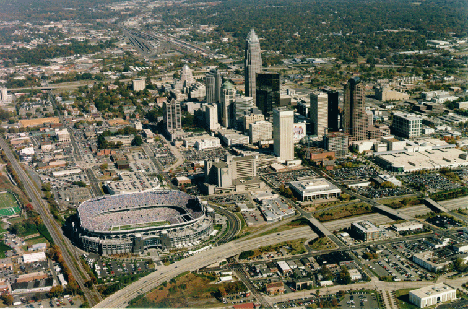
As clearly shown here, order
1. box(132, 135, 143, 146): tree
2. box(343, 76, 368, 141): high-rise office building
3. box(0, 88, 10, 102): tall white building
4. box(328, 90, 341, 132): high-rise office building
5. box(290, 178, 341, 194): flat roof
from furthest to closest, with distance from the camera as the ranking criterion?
box(0, 88, 10, 102): tall white building
box(132, 135, 143, 146): tree
box(328, 90, 341, 132): high-rise office building
box(343, 76, 368, 141): high-rise office building
box(290, 178, 341, 194): flat roof

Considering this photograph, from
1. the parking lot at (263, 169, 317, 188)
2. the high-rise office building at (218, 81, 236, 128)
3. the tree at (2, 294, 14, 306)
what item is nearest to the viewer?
the tree at (2, 294, 14, 306)

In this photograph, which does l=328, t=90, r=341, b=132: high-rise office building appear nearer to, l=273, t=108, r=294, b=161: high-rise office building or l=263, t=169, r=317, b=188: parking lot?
l=273, t=108, r=294, b=161: high-rise office building

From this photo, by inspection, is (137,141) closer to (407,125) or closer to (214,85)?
(214,85)

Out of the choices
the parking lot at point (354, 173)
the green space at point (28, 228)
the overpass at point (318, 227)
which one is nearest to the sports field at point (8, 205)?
the green space at point (28, 228)

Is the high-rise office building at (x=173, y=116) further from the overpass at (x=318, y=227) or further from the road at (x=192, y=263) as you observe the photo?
the road at (x=192, y=263)

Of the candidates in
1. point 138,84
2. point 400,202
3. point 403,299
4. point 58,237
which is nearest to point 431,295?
point 403,299

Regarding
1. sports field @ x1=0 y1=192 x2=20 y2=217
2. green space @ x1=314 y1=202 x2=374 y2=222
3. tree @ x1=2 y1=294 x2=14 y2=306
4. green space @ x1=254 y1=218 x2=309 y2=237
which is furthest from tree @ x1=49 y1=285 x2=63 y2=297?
green space @ x1=314 y1=202 x2=374 y2=222
